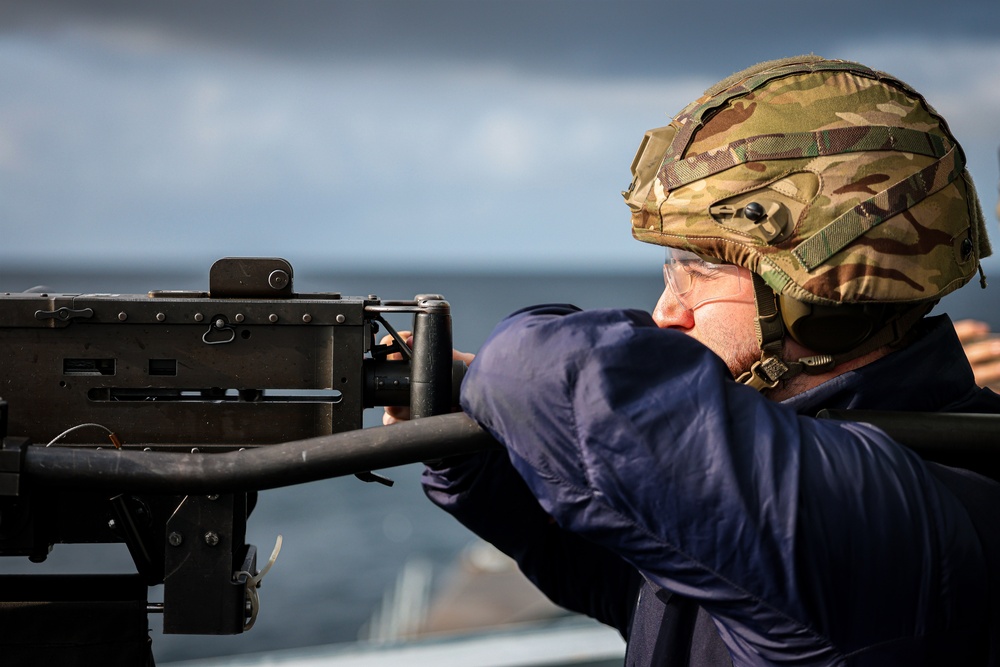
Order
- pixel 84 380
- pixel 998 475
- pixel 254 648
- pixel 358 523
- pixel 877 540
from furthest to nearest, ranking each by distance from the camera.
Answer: pixel 358 523, pixel 254 648, pixel 84 380, pixel 998 475, pixel 877 540

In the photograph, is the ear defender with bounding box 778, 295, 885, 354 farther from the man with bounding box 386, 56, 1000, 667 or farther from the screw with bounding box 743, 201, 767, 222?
the screw with bounding box 743, 201, 767, 222

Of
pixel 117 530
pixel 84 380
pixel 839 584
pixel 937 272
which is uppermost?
pixel 937 272

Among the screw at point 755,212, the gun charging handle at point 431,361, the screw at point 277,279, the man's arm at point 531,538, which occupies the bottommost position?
the man's arm at point 531,538

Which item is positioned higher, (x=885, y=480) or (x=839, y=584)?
(x=885, y=480)

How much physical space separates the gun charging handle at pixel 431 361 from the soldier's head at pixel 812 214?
1.58 ft

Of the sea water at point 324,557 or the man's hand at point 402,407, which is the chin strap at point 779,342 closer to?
the man's hand at point 402,407

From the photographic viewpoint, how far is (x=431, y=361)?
7.33ft

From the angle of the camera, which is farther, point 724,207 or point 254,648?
point 254,648

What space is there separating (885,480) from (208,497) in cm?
140

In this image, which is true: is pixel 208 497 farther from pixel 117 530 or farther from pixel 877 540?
pixel 877 540

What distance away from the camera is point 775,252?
7.23 ft

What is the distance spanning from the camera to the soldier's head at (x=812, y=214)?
2.18 metres

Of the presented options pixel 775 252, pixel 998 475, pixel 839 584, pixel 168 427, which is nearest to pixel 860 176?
pixel 775 252

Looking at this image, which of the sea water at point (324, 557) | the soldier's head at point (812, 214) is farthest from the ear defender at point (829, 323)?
the sea water at point (324, 557)
